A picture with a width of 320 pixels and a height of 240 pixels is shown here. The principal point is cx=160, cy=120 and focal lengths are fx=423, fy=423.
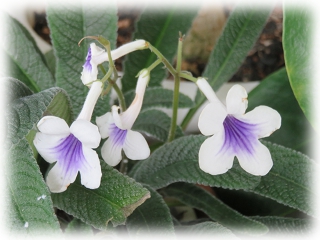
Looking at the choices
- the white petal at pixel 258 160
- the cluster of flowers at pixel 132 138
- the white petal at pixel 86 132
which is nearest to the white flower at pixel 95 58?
the cluster of flowers at pixel 132 138

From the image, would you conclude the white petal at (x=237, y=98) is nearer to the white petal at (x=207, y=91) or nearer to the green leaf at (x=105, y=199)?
the white petal at (x=207, y=91)

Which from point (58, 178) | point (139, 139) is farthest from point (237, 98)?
point (58, 178)

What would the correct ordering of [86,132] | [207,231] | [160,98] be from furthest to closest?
1. [160,98]
2. [207,231]
3. [86,132]

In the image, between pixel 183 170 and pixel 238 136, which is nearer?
pixel 238 136

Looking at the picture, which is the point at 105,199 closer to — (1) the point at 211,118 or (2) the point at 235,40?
(1) the point at 211,118

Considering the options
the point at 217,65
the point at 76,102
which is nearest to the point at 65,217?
the point at 76,102
